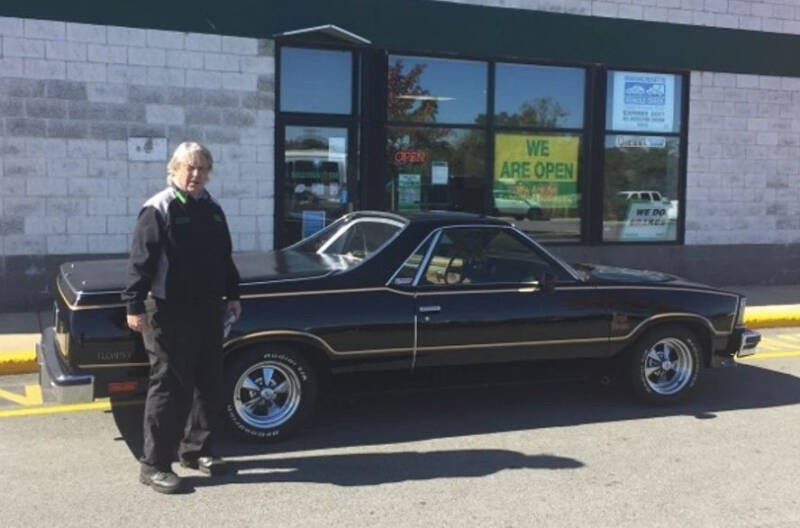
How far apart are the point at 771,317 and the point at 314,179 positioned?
5899 millimetres

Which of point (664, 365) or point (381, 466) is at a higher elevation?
point (664, 365)

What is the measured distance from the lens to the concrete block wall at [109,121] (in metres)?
9.27

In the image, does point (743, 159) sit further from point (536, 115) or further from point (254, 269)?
point (254, 269)

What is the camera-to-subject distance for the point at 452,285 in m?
5.73

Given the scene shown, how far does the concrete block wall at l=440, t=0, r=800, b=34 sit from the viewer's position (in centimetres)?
1165

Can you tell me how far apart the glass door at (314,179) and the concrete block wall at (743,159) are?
541cm

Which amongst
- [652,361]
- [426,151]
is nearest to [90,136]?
[426,151]

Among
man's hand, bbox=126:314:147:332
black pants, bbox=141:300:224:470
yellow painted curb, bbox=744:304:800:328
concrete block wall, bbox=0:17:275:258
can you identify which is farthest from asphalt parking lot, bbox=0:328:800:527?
yellow painted curb, bbox=744:304:800:328

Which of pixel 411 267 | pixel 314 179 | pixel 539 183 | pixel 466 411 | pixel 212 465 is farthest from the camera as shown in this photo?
pixel 539 183

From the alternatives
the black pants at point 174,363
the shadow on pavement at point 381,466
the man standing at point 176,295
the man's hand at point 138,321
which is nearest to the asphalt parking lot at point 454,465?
the shadow on pavement at point 381,466

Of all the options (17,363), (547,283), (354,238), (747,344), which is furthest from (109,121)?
(747,344)

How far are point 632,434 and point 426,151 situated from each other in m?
6.36

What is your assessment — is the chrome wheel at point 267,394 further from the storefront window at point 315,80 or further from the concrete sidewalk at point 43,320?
the storefront window at point 315,80

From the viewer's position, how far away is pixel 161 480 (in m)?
4.51
